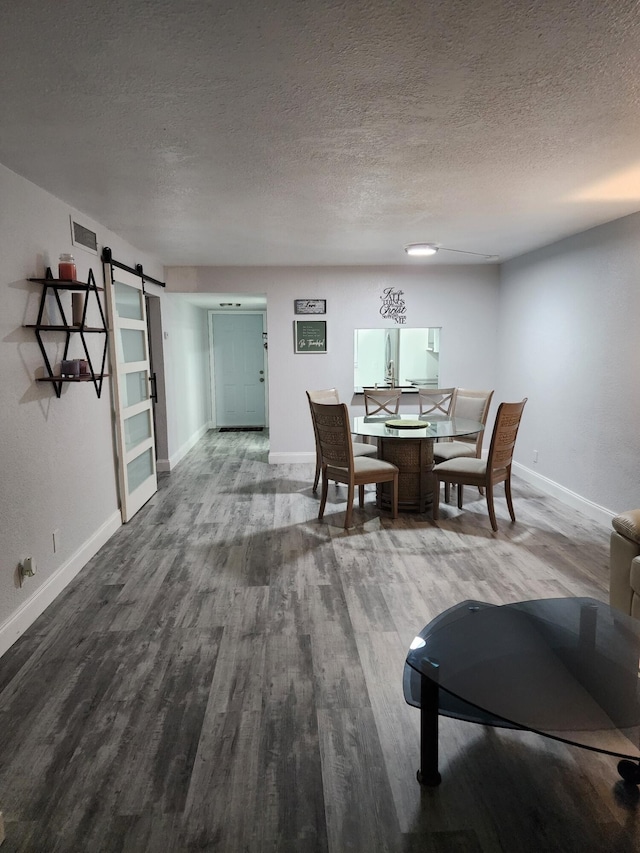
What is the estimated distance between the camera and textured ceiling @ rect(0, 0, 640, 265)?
4.85 feet

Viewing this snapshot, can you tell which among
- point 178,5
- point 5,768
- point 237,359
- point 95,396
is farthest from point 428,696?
point 237,359

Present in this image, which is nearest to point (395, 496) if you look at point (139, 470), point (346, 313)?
point (139, 470)

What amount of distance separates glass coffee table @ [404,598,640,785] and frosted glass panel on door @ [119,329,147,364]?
347cm

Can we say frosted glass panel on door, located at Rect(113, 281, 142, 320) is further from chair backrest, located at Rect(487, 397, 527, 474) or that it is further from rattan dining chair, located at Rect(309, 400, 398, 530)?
chair backrest, located at Rect(487, 397, 527, 474)

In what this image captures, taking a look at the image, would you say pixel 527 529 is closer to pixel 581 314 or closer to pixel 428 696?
pixel 581 314

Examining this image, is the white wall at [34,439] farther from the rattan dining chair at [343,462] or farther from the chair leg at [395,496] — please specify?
the chair leg at [395,496]

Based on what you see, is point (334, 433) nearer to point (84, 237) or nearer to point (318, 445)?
point (318, 445)

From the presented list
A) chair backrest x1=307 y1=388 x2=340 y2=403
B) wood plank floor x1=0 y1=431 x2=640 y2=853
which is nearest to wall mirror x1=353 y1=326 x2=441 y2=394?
chair backrest x1=307 y1=388 x2=340 y2=403

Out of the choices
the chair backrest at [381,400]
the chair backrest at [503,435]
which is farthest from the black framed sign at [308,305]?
the chair backrest at [503,435]

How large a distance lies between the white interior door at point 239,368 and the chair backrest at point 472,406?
432 cm

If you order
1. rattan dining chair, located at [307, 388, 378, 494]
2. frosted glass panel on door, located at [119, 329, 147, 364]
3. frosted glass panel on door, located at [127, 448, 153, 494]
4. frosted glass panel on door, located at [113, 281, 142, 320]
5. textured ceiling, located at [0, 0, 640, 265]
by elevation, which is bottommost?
frosted glass panel on door, located at [127, 448, 153, 494]

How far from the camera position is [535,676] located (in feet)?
5.63

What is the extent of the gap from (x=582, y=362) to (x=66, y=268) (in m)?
3.92

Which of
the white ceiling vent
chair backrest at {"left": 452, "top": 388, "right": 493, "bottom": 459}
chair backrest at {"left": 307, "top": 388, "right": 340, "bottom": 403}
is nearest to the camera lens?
the white ceiling vent
